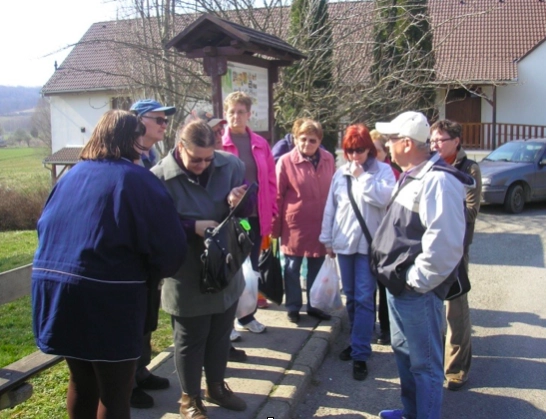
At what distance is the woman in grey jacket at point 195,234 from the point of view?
318cm

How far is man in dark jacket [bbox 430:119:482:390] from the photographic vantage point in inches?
160

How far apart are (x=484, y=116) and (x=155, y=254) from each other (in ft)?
77.7

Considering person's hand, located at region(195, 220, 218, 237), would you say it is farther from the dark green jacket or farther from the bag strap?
the bag strap

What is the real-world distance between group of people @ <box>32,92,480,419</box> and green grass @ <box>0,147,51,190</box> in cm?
1288

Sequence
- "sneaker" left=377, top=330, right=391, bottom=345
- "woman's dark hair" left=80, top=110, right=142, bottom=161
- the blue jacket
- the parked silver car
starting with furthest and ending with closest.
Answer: the parked silver car < "sneaker" left=377, top=330, right=391, bottom=345 < "woman's dark hair" left=80, top=110, right=142, bottom=161 < the blue jacket

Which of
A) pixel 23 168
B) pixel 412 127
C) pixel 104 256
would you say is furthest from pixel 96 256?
pixel 23 168

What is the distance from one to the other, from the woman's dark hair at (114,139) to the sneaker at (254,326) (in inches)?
100

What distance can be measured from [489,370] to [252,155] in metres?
2.46

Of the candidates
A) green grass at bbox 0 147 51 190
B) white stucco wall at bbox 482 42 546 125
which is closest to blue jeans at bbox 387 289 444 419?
green grass at bbox 0 147 51 190

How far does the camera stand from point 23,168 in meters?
27.6

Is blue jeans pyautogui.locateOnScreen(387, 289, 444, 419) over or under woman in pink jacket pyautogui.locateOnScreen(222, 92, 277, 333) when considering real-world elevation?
under

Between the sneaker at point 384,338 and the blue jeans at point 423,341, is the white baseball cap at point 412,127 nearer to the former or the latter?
the blue jeans at point 423,341

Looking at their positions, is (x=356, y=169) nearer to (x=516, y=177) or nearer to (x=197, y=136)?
(x=197, y=136)

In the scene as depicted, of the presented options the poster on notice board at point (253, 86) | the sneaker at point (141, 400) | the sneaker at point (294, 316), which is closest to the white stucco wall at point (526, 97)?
the poster on notice board at point (253, 86)
